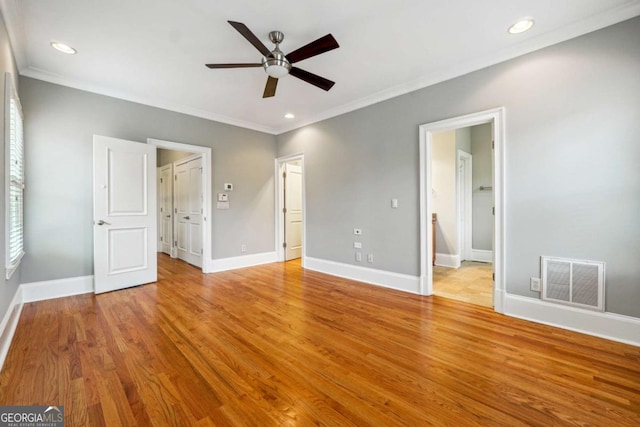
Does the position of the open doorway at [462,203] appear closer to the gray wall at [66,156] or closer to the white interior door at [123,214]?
the white interior door at [123,214]

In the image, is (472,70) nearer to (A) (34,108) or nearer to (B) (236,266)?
(B) (236,266)

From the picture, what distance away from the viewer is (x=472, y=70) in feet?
9.65

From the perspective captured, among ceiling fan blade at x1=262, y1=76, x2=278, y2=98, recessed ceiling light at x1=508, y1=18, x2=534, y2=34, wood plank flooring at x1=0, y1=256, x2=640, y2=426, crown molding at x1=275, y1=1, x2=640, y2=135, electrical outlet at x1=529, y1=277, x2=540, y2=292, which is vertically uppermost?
recessed ceiling light at x1=508, y1=18, x2=534, y2=34

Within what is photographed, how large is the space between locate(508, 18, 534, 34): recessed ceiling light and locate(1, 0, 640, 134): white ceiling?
56 mm

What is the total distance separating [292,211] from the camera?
226 inches

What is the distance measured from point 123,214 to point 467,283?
4999mm

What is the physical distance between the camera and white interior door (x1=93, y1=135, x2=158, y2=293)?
3465mm

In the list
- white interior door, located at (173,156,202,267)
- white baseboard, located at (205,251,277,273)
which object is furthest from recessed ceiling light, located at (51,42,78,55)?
white baseboard, located at (205,251,277,273)

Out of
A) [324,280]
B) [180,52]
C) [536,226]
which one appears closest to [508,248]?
[536,226]

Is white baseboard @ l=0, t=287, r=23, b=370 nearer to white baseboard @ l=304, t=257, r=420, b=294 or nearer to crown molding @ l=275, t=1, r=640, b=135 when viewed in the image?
white baseboard @ l=304, t=257, r=420, b=294

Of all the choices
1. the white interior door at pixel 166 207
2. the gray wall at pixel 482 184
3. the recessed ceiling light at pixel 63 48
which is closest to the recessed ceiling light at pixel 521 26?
the gray wall at pixel 482 184

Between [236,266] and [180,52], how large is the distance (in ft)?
11.2

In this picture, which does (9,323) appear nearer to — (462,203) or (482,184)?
(462,203)

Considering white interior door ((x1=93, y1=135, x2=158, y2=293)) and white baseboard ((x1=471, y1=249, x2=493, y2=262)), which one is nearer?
white interior door ((x1=93, y1=135, x2=158, y2=293))
